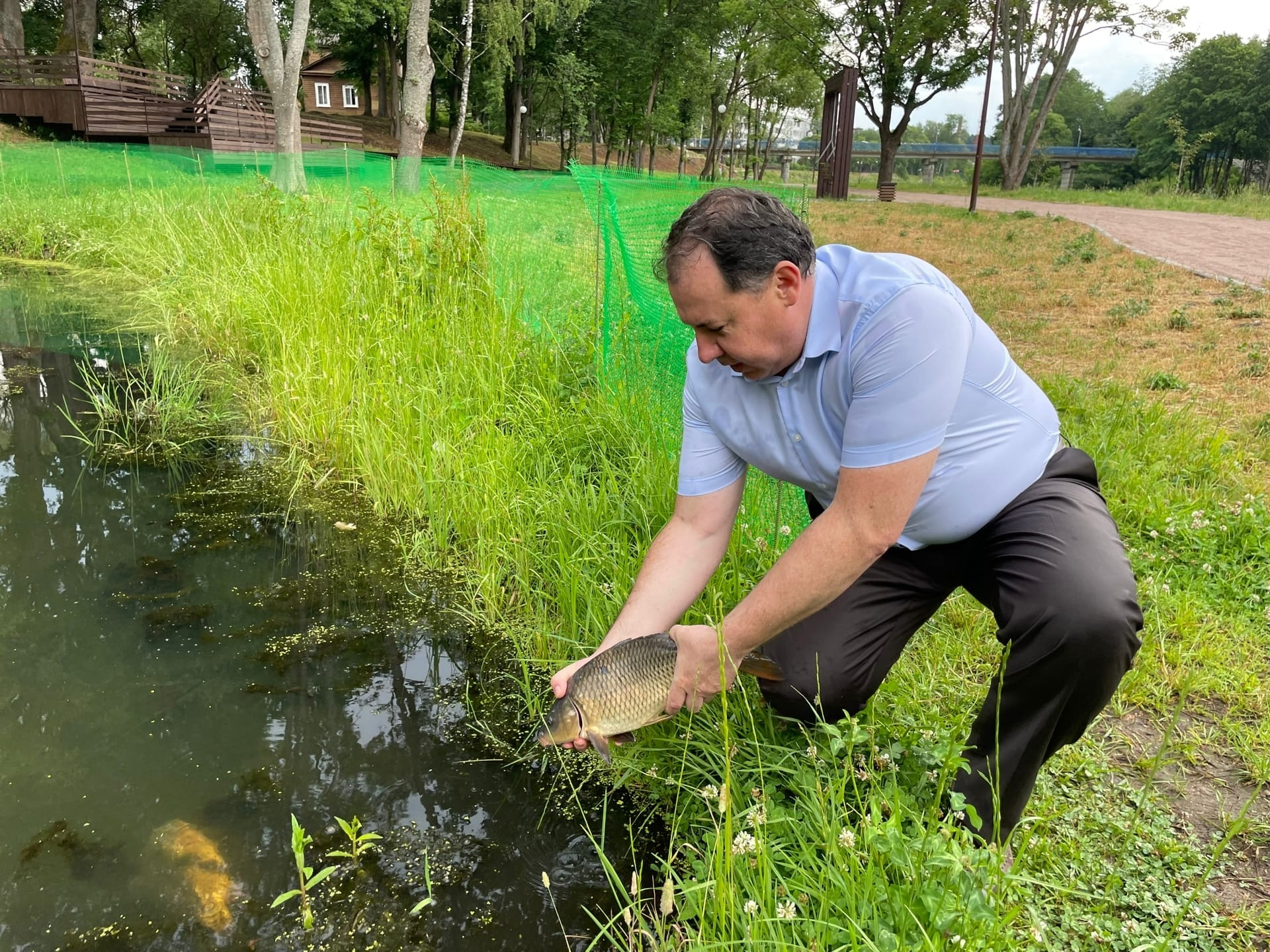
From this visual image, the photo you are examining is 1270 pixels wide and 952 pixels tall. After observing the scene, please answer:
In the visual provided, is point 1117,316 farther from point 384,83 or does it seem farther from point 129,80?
point 384,83

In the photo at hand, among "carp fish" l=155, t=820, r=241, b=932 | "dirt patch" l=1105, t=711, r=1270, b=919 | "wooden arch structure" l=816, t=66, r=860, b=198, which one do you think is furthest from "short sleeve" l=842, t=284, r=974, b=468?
"wooden arch structure" l=816, t=66, r=860, b=198

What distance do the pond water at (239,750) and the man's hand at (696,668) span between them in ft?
2.41

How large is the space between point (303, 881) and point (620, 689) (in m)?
1.04

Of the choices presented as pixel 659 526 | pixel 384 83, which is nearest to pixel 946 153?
pixel 384 83

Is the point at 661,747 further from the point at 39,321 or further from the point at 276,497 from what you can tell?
the point at 39,321

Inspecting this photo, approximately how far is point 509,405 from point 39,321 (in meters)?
6.46

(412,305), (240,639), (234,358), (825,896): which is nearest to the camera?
(825,896)

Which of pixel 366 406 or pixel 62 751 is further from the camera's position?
pixel 366 406

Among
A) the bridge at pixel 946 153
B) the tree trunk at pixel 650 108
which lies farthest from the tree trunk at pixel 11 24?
the bridge at pixel 946 153

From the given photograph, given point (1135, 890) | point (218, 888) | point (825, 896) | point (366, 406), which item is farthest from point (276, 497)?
point (1135, 890)

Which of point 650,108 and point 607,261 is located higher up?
point 650,108

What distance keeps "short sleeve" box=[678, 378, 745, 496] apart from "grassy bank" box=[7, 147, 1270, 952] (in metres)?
0.33

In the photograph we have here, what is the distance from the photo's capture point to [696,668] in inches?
75.3

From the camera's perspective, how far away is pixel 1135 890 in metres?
2.07
